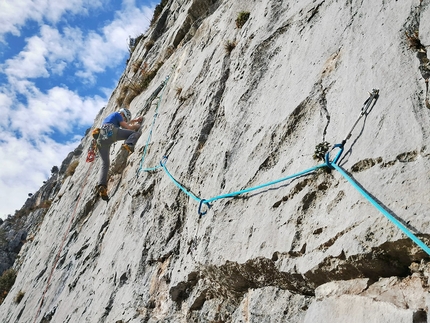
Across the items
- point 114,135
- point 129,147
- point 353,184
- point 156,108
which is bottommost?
point 353,184

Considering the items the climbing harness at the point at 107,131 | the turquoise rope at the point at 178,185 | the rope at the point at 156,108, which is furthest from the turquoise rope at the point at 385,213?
the climbing harness at the point at 107,131

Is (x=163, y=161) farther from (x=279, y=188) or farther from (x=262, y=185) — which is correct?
(x=279, y=188)

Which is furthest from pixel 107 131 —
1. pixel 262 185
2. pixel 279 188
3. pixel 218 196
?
pixel 279 188

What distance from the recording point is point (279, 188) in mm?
3834

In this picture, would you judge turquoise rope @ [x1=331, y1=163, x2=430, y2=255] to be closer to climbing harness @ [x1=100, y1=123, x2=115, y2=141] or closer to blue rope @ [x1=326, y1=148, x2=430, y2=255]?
blue rope @ [x1=326, y1=148, x2=430, y2=255]

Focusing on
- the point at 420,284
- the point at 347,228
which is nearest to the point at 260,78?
the point at 347,228

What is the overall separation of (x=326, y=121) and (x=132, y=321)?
3496 millimetres

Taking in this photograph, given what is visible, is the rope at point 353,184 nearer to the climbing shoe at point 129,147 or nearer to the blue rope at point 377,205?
the blue rope at point 377,205

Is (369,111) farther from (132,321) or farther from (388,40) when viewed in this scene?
(132,321)

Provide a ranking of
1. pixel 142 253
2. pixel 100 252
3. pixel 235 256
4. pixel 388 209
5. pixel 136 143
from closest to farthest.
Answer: pixel 388 209 < pixel 235 256 < pixel 142 253 < pixel 100 252 < pixel 136 143

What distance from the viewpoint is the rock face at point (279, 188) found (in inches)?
110

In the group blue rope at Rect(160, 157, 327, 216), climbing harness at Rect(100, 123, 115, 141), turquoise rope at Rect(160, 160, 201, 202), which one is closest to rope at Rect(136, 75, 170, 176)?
turquoise rope at Rect(160, 160, 201, 202)

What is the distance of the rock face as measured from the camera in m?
2.80

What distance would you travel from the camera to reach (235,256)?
394 cm
